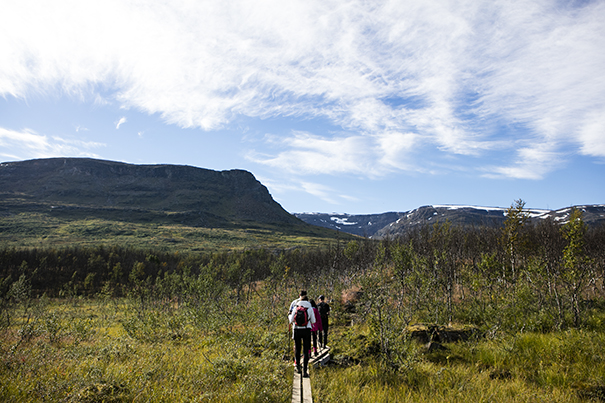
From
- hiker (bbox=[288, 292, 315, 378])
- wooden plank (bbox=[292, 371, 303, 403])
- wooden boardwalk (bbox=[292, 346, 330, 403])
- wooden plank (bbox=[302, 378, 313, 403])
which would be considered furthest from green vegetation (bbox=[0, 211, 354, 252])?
wooden plank (bbox=[302, 378, 313, 403])

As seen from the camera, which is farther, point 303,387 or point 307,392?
point 303,387

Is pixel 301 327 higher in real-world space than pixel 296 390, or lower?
higher

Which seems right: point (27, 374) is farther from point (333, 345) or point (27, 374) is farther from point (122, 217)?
point (122, 217)

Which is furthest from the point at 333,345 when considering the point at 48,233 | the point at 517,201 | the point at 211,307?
the point at 48,233

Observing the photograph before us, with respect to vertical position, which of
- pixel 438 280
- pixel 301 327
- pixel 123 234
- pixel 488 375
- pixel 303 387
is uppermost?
pixel 123 234

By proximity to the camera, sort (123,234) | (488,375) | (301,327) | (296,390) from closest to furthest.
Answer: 1. (296,390)
2. (301,327)
3. (488,375)
4. (123,234)

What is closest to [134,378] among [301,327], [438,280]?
[301,327]

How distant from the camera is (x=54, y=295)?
61.2 metres

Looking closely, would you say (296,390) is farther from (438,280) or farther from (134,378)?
(438,280)

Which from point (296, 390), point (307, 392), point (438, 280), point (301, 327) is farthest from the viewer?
point (438, 280)

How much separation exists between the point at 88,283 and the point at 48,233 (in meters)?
91.2

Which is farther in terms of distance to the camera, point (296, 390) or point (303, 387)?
point (303, 387)

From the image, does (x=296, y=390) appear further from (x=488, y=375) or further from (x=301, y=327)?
(x=488, y=375)

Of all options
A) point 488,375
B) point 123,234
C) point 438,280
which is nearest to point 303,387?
point 488,375
